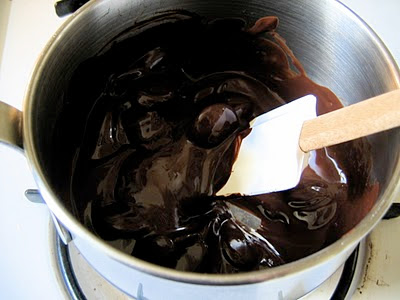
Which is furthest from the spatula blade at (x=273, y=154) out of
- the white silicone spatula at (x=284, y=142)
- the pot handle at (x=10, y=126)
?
Result: the pot handle at (x=10, y=126)

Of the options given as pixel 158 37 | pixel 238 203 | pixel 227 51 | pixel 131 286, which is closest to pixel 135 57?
pixel 158 37

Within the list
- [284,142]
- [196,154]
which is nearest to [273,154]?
[284,142]

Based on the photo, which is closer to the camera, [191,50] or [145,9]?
[145,9]

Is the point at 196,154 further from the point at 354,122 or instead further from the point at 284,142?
the point at 354,122

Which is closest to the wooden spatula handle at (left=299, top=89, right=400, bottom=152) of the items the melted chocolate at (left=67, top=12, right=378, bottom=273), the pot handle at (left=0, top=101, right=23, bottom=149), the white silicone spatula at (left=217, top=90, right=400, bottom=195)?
the white silicone spatula at (left=217, top=90, right=400, bottom=195)

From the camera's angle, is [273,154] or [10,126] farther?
[273,154]

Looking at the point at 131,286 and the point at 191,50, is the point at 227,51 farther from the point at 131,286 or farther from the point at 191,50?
the point at 131,286
